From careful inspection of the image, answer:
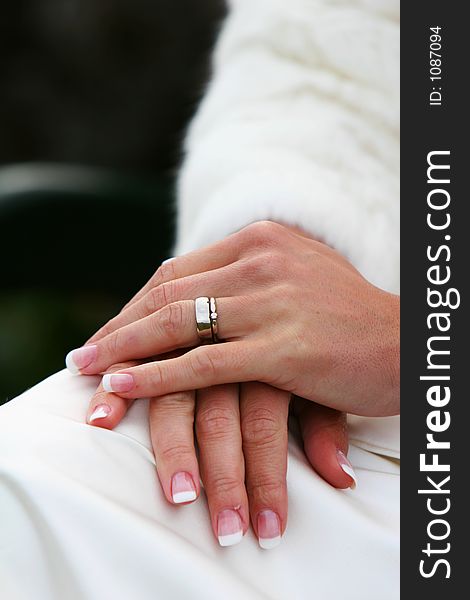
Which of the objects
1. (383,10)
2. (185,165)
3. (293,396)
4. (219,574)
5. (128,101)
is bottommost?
(219,574)

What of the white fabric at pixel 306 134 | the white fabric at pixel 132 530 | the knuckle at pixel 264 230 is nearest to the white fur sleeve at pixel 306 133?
the white fabric at pixel 306 134

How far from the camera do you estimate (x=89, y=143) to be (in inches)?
116

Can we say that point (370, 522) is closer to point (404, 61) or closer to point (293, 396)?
point (293, 396)

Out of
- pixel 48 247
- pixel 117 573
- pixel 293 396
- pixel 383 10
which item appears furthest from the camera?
pixel 48 247

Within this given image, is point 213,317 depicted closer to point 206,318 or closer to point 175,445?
point 206,318

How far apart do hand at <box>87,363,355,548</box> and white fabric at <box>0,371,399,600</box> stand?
1 cm

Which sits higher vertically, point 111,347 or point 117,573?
point 111,347

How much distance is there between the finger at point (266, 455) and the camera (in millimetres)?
648

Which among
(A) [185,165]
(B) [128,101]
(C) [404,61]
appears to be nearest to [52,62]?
(B) [128,101]

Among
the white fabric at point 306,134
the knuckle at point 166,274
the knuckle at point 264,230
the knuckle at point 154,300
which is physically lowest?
the knuckle at point 154,300

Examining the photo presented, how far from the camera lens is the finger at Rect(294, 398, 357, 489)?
711 mm

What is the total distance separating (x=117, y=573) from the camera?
574 mm

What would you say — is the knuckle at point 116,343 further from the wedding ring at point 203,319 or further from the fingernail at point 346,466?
the fingernail at point 346,466

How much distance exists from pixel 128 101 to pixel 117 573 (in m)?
2.42
